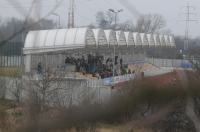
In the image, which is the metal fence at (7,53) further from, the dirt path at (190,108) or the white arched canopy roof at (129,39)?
the white arched canopy roof at (129,39)

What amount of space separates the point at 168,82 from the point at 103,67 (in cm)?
2414

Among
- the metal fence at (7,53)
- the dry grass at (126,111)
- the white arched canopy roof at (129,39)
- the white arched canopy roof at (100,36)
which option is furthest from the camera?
the white arched canopy roof at (129,39)

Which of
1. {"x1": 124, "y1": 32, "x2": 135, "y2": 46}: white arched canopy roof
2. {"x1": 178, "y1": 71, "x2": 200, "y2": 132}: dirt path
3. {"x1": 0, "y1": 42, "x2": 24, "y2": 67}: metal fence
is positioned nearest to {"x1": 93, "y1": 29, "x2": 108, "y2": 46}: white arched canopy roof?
{"x1": 124, "y1": 32, "x2": 135, "y2": 46}: white arched canopy roof

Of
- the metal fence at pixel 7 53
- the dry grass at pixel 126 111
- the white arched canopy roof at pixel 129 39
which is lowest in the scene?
the dry grass at pixel 126 111

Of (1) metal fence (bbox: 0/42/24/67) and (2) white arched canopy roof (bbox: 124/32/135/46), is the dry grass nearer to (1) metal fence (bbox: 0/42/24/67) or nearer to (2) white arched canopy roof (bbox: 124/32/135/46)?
(1) metal fence (bbox: 0/42/24/67)

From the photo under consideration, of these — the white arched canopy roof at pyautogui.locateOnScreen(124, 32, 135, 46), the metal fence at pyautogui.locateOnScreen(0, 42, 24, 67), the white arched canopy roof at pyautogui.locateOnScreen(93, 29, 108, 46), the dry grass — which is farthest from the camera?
the white arched canopy roof at pyautogui.locateOnScreen(124, 32, 135, 46)

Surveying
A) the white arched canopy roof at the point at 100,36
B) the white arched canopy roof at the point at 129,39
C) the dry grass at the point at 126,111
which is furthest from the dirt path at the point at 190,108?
the white arched canopy roof at the point at 100,36

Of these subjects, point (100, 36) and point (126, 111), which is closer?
point (126, 111)

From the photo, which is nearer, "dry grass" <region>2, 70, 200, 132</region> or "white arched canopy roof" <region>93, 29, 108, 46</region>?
"dry grass" <region>2, 70, 200, 132</region>

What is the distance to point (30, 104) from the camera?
1.40m

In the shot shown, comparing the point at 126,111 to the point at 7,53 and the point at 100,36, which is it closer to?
the point at 7,53

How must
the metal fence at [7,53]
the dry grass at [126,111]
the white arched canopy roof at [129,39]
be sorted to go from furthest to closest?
the white arched canopy roof at [129,39], the metal fence at [7,53], the dry grass at [126,111]

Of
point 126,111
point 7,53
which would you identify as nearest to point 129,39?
point 7,53

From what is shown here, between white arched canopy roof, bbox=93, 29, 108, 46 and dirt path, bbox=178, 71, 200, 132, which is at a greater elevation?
white arched canopy roof, bbox=93, 29, 108, 46
